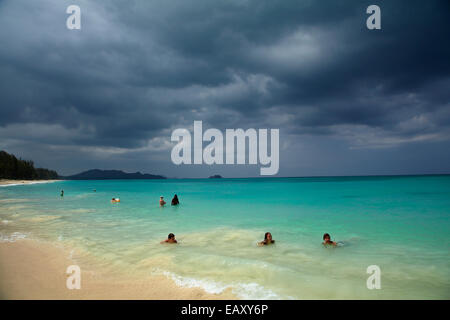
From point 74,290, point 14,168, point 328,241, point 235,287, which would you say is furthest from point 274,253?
point 14,168

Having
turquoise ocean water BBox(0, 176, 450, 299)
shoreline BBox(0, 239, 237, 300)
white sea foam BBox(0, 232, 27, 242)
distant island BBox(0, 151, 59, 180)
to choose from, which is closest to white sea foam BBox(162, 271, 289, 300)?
turquoise ocean water BBox(0, 176, 450, 299)

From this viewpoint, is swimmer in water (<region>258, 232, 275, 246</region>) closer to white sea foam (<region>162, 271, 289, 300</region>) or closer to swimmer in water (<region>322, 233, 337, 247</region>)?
swimmer in water (<region>322, 233, 337, 247</region>)

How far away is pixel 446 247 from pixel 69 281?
1530cm

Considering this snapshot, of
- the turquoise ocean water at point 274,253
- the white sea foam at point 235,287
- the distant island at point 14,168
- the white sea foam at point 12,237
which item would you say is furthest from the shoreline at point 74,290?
the distant island at point 14,168

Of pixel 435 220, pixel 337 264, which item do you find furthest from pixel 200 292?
pixel 435 220

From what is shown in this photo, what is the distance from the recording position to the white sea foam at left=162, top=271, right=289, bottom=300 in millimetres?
5797

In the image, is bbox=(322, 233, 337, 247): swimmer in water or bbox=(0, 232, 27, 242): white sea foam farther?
bbox=(0, 232, 27, 242): white sea foam

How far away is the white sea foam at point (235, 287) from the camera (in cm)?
580

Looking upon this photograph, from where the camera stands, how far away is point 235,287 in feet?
20.7

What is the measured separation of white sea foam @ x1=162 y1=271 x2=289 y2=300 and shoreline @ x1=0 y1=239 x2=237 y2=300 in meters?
0.17

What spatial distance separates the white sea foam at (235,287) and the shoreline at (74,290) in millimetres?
170

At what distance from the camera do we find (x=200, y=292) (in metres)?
5.98
